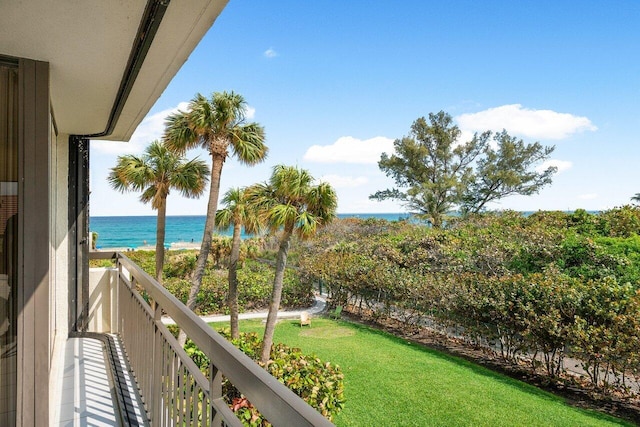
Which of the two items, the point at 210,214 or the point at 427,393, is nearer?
the point at 427,393

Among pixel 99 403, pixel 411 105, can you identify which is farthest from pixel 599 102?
pixel 99 403

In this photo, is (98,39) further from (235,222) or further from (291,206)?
(235,222)

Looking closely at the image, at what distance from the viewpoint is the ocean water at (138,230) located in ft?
150

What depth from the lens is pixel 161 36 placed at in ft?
5.01

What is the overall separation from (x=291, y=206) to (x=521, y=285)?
5033mm

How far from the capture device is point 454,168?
2438 centimetres

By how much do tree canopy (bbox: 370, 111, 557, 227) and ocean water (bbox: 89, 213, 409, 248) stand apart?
1641cm

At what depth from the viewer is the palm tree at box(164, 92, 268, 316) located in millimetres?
9031

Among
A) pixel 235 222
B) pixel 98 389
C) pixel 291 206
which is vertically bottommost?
pixel 98 389

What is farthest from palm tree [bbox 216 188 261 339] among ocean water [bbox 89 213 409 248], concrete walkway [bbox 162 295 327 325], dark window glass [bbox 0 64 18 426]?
ocean water [bbox 89 213 409 248]

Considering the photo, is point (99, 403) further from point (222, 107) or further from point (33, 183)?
point (222, 107)

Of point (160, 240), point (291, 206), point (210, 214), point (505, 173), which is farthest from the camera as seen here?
point (505, 173)

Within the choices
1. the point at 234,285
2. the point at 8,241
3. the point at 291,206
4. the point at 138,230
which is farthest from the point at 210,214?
the point at 138,230

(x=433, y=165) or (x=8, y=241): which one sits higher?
(x=433, y=165)
